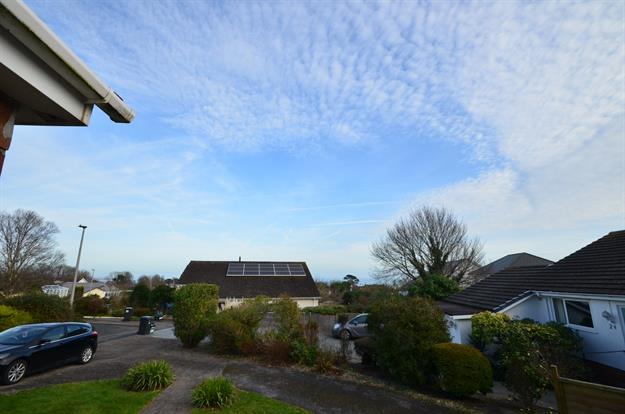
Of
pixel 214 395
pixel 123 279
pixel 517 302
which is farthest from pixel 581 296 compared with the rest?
pixel 123 279

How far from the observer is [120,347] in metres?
14.4

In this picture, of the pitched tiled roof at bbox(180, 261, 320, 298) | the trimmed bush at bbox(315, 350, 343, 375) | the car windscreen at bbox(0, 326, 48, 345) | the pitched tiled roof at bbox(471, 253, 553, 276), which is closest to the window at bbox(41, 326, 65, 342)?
the car windscreen at bbox(0, 326, 48, 345)

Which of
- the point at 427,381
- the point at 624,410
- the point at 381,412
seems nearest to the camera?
the point at 624,410

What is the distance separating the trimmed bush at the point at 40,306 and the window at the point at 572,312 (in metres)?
24.2

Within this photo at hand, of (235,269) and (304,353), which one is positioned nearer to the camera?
(304,353)

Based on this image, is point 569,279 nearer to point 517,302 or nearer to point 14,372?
point 517,302

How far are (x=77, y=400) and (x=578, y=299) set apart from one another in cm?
1649

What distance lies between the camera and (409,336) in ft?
32.0

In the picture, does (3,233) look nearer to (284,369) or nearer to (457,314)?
(284,369)

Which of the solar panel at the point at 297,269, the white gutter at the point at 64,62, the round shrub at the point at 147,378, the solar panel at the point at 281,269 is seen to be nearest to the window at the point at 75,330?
the round shrub at the point at 147,378

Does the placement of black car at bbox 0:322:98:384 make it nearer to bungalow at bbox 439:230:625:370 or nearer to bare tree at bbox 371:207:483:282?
bungalow at bbox 439:230:625:370

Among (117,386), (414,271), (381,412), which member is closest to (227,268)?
(414,271)

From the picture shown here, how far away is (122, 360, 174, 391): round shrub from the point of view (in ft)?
27.1

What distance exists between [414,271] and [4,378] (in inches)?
1189
